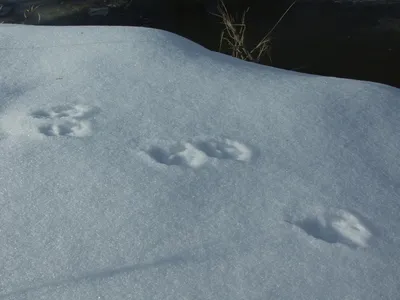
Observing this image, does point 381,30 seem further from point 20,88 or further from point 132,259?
point 132,259

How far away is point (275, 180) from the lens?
1.75 m

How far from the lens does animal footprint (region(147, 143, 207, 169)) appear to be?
72.3 inches

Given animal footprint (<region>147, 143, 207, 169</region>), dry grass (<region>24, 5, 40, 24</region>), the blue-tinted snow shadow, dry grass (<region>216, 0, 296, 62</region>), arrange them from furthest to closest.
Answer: dry grass (<region>24, 5, 40, 24</region>)
dry grass (<region>216, 0, 296, 62</region>)
animal footprint (<region>147, 143, 207, 169</region>)
the blue-tinted snow shadow

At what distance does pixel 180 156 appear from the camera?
6.15 ft

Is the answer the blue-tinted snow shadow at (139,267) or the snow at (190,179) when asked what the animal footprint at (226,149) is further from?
the blue-tinted snow shadow at (139,267)

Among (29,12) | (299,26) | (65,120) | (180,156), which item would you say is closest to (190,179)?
(180,156)

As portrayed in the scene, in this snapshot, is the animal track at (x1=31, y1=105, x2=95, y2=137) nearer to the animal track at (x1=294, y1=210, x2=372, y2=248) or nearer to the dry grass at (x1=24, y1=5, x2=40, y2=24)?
the animal track at (x1=294, y1=210, x2=372, y2=248)

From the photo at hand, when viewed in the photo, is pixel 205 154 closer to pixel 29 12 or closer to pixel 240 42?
pixel 240 42

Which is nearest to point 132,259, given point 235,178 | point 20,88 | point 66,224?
point 66,224

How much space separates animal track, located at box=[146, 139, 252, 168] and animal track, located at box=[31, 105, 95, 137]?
317 mm

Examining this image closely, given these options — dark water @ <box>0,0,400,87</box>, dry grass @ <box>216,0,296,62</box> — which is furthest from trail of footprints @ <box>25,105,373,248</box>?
dark water @ <box>0,0,400,87</box>

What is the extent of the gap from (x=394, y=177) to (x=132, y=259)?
3.15ft

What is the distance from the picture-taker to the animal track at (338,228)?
1.55 m

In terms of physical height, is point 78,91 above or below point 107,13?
above
